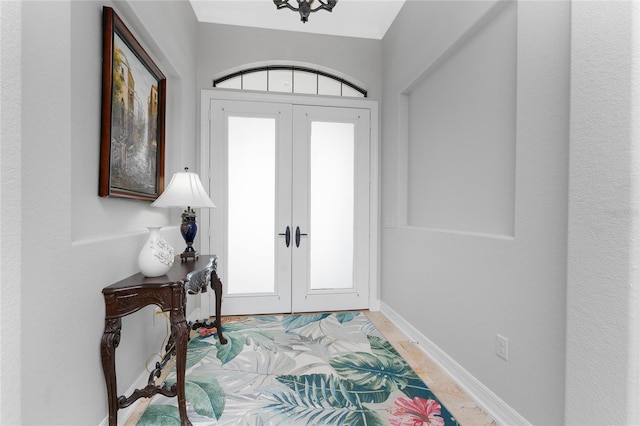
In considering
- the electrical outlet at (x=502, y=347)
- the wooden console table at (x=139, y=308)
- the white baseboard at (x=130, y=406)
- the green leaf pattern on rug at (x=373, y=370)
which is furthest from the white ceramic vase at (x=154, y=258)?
the electrical outlet at (x=502, y=347)

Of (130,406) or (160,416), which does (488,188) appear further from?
(130,406)

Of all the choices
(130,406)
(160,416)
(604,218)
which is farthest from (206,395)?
(604,218)

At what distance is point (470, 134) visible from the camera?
6.78 ft

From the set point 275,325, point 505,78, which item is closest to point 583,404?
point 505,78

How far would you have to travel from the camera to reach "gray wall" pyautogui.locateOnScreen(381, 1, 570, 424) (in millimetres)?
1380

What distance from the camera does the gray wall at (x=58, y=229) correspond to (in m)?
0.98

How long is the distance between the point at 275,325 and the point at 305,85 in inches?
105

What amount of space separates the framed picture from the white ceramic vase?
0.31 metres

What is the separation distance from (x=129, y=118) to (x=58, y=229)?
904mm

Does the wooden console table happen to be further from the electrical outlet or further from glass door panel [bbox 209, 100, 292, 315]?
the electrical outlet

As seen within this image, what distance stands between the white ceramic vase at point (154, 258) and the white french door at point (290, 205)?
1462mm

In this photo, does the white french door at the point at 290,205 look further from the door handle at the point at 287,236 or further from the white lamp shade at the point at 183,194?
the white lamp shade at the point at 183,194

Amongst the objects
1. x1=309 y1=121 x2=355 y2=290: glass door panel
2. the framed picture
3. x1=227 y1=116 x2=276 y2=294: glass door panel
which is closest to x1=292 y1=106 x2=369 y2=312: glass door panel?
x1=309 y1=121 x2=355 y2=290: glass door panel

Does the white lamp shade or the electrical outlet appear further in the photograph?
the white lamp shade
